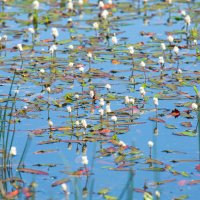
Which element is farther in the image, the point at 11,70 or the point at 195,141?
the point at 11,70

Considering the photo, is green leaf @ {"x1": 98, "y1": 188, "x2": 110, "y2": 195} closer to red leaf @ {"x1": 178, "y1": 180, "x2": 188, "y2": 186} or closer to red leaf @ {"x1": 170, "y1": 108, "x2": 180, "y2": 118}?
red leaf @ {"x1": 178, "y1": 180, "x2": 188, "y2": 186}

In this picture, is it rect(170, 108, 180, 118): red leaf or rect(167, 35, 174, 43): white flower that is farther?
rect(167, 35, 174, 43): white flower

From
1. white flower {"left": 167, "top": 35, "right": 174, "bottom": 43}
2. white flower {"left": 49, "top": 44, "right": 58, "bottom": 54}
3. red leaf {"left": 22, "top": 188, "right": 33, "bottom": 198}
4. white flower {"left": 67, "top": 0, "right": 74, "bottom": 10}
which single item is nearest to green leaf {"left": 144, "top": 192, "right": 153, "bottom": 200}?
red leaf {"left": 22, "top": 188, "right": 33, "bottom": 198}

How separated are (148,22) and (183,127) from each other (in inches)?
132

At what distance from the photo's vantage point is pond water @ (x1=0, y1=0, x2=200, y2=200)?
17.9ft

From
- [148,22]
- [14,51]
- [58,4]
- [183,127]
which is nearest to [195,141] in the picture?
[183,127]

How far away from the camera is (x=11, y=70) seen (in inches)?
305

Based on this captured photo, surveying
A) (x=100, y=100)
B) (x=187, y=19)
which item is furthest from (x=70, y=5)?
(x=100, y=100)

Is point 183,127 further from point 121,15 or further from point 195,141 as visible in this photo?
point 121,15

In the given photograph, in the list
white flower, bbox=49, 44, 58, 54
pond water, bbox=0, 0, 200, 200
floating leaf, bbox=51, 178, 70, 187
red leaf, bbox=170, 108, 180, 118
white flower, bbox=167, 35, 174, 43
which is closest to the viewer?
floating leaf, bbox=51, 178, 70, 187

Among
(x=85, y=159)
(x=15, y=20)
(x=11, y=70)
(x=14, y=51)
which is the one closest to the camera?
(x=85, y=159)

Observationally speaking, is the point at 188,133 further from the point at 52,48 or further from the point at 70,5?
the point at 70,5

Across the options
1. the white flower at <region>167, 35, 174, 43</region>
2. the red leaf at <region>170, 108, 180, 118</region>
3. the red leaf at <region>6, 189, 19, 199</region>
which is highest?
the white flower at <region>167, 35, 174, 43</region>

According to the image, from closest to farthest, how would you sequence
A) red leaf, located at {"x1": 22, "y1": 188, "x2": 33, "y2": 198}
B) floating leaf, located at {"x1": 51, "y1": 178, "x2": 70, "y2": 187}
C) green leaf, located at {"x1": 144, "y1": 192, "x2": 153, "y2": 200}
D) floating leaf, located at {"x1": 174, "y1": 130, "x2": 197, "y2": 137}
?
red leaf, located at {"x1": 22, "y1": 188, "x2": 33, "y2": 198} < green leaf, located at {"x1": 144, "y1": 192, "x2": 153, "y2": 200} < floating leaf, located at {"x1": 51, "y1": 178, "x2": 70, "y2": 187} < floating leaf, located at {"x1": 174, "y1": 130, "x2": 197, "y2": 137}
